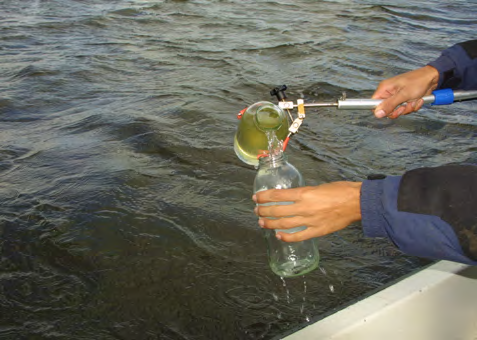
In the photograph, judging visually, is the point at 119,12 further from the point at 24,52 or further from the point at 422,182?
the point at 422,182

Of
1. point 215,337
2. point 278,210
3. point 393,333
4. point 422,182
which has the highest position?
point 422,182

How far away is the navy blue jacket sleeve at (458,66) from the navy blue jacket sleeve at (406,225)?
1.61 meters

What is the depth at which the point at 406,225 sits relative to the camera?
171 centimetres

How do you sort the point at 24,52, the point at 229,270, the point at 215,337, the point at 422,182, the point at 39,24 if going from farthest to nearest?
the point at 39,24 < the point at 24,52 < the point at 229,270 < the point at 215,337 < the point at 422,182

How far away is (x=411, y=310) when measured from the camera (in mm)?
2199

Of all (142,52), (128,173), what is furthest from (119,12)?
(128,173)

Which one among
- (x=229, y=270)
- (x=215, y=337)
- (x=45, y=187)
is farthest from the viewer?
(x=45, y=187)

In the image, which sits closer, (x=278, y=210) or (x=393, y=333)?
(x=278, y=210)

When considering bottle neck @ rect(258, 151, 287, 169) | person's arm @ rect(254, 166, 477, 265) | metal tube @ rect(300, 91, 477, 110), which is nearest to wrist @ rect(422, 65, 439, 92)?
metal tube @ rect(300, 91, 477, 110)

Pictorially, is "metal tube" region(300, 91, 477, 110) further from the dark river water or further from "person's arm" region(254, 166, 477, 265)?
the dark river water

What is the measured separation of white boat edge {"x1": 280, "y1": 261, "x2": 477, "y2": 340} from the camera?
2.05 m

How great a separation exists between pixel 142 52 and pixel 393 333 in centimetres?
706

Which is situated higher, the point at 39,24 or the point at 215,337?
the point at 39,24

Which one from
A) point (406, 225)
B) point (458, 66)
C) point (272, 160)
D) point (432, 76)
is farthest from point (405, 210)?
point (458, 66)
